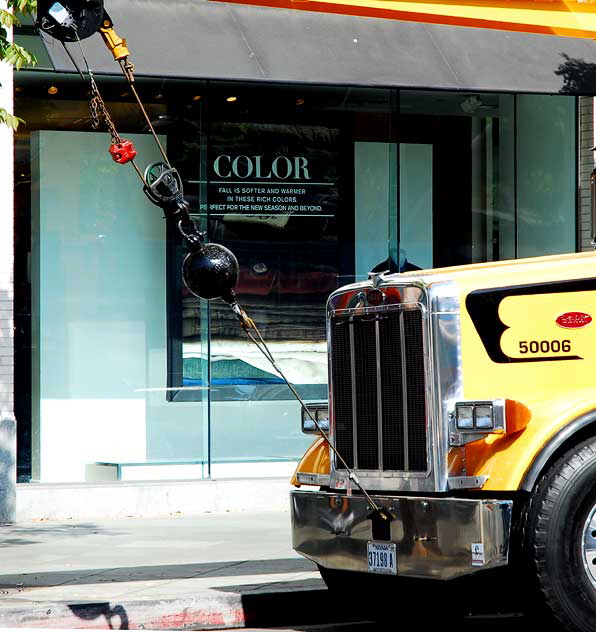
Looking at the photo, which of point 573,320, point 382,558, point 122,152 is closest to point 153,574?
point 382,558

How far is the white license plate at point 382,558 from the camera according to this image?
7199 mm

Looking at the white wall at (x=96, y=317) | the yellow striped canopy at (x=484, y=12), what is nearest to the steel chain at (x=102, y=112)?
the yellow striped canopy at (x=484, y=12)

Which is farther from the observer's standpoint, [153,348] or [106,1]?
[153,348]

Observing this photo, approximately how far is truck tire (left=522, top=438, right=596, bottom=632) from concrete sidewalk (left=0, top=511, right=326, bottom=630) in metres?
2.18

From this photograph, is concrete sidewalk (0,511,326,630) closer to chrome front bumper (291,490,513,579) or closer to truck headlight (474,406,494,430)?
chrome front bumper (291,490,513,579)

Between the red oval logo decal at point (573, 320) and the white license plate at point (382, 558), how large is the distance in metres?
1.49

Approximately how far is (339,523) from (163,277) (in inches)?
294

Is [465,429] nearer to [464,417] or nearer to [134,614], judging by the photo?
[464,417]

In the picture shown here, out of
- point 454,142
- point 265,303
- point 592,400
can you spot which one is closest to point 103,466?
point 265,303

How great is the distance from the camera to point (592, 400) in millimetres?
6969

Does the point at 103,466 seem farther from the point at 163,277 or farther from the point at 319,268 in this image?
the point at 319,268

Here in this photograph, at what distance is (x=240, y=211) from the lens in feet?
48.3

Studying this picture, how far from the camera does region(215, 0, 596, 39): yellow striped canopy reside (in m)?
8.64

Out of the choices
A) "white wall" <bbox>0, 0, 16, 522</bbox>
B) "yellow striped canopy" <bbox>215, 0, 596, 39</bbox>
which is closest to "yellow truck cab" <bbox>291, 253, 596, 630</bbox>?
"yellow striped canopy" <bbox>215, 0, 596, 39</bbox>
